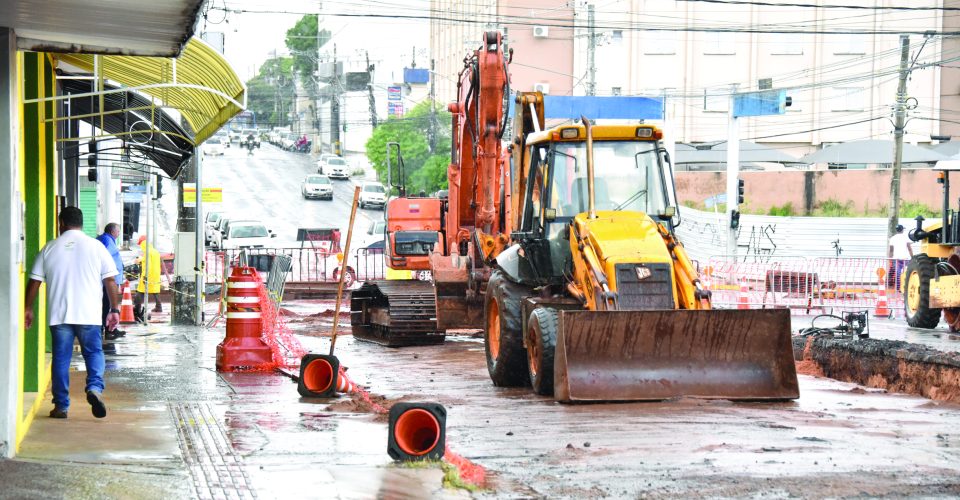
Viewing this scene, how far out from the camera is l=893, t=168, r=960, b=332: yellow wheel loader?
2377cm

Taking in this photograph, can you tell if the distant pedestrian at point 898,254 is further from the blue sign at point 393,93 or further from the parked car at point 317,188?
the blue sign at point 393,93

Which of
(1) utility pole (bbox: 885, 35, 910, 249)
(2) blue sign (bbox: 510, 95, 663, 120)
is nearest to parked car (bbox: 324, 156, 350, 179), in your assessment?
(2) blue sign (bbox: 510, 95, 663, 120)

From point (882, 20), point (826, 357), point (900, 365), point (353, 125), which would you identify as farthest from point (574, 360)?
point (353, 125)

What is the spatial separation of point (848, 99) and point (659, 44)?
11.0 meters

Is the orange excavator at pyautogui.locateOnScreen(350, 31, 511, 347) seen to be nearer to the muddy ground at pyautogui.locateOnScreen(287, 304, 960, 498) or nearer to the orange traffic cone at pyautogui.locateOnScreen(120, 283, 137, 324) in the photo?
the muddy ground at pyautogui.locateOnScreen(287, 304, 960, 498)

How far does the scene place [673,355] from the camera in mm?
12828

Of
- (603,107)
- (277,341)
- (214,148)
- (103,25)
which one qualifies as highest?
(214,148)

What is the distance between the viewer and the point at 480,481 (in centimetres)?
876

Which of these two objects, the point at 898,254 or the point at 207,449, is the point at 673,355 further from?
the point at 898,254

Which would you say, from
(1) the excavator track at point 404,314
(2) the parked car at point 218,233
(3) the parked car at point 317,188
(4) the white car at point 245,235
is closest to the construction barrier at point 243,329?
(1) the excavator track at point 404,314

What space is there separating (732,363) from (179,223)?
1499 cm

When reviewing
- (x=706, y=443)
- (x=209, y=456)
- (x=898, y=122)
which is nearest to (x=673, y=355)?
(x=706, y=443)

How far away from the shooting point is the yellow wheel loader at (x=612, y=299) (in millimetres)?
12719

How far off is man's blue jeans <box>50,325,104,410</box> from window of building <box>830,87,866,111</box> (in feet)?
210
